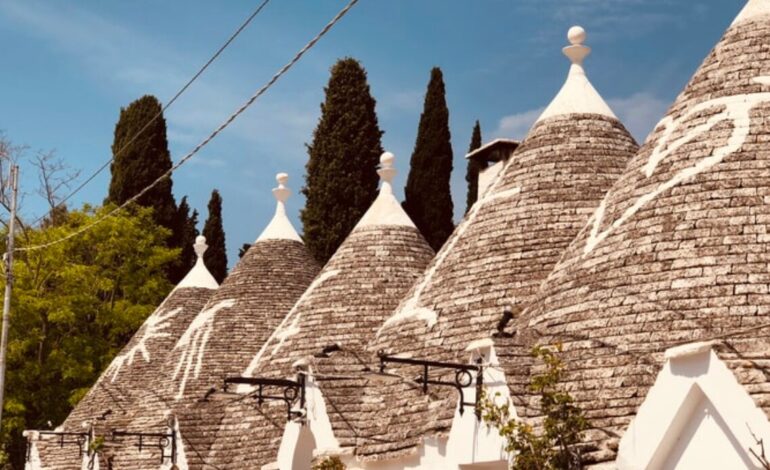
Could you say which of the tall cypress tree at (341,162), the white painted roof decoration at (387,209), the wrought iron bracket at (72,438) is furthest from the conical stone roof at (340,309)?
the tall cypress tree at (341,162)

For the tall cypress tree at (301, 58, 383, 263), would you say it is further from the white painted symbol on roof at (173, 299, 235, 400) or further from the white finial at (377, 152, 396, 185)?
the white finial at (377, 152, 396, 185)

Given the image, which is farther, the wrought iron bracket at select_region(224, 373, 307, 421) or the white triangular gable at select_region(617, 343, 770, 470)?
the wrought iron bracket at select_region(224, 373, 307, 421)

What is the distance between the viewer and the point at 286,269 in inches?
921

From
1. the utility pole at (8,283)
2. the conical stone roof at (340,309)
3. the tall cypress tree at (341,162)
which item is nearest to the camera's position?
the conical stone roof at (340,309)

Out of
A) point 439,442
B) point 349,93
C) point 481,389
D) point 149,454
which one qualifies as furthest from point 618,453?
point 349,93

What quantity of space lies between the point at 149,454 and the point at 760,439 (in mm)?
15047

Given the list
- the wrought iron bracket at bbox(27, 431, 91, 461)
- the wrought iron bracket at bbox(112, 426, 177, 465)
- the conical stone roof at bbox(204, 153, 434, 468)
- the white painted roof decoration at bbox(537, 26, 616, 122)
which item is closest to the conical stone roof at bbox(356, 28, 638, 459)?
the white painted roof decoration at bbox(537, 26, 616, 122)

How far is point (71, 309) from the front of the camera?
3719 centimetres

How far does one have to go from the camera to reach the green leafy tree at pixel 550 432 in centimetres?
1004

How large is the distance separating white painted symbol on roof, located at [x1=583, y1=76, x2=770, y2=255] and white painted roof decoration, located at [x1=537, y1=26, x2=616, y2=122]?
3.76 meters

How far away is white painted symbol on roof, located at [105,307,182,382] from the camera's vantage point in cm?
2719

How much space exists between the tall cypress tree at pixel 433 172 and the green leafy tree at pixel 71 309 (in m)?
9.07

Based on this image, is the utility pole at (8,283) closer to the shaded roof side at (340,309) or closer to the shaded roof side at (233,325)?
the shaded roof side at (233,325)

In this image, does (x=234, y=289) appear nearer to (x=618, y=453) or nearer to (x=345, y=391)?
(x=345, y=391)
